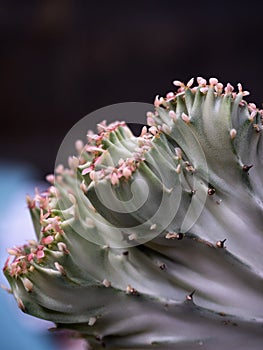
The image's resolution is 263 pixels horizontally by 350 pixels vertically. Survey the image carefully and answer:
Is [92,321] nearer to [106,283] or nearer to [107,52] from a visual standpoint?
[106,283]

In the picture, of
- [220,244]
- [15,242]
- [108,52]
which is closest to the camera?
[220,244]

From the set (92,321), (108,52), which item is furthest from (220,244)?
(108,52)

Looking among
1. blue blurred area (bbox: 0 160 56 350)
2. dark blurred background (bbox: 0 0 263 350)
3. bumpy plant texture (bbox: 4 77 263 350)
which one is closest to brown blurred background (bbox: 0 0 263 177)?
dark blurred background (bbox: 0 0 263 350)

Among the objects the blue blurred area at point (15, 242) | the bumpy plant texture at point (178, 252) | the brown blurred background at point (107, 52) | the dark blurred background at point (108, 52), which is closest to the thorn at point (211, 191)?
the bumpy plant texture at point (178, 252)

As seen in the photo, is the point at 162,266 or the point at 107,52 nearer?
the point at 162,266

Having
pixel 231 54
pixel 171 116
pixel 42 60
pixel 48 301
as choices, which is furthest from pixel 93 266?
pixel 42 60

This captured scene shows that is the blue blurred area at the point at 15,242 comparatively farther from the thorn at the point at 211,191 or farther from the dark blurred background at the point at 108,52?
the thorn at the point at 211,191

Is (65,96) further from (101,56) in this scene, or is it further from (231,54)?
(231,54)
